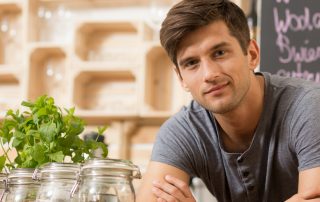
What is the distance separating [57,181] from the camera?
0.79 meters

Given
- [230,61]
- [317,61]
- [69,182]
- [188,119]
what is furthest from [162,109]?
[69,182]

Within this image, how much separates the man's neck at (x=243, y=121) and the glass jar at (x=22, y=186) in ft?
1.90

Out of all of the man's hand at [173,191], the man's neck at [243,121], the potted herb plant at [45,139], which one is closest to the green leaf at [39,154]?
the potted herb plant at [45,139]

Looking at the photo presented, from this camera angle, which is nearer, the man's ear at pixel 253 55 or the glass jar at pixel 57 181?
the glass jar at pixel 57 181

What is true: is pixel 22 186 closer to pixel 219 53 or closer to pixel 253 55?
pixel 219 53

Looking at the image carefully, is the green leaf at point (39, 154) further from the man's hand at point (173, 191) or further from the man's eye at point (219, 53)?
the man's eye at point (219, 53)

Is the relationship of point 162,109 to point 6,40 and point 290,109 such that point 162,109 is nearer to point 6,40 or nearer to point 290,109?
point 6,40

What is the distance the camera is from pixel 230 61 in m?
1.18

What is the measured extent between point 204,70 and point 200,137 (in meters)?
0.23

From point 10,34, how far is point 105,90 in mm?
612

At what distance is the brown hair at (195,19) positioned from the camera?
116 centimetres

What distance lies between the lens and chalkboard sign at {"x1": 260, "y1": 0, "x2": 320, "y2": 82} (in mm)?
1849

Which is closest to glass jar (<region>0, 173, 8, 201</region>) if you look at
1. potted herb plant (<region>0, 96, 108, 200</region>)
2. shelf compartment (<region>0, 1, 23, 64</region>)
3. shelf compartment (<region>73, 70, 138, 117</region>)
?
potted herb plant (<region>0, 96, 108, 200</region>)

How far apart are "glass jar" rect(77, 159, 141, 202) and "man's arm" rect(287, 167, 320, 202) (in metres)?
0.42
